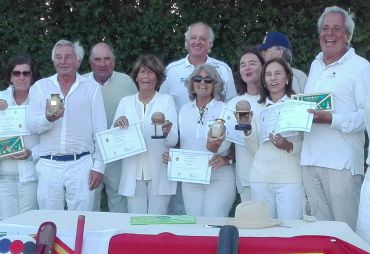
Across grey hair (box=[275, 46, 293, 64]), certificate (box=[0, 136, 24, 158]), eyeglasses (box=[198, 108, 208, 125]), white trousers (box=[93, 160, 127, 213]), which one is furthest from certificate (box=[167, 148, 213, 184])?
certificate (box=[0, 136, 24, 158])

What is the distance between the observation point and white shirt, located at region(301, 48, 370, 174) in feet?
17.4

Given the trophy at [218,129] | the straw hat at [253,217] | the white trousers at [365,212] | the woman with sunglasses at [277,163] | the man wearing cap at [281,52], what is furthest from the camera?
the man wearing cap at [281,52]

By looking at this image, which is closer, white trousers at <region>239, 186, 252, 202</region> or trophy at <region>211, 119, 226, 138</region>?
trophy at <region>211, 119, 226, 138</region>

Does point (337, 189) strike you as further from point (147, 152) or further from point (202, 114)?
point (147, 152)

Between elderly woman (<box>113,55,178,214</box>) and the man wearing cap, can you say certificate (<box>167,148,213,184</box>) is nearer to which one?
elderly woman (<box>113,55,178,214</box>)

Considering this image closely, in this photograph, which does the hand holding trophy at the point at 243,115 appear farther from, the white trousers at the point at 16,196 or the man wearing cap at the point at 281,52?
the white trousers at the point at 16,196

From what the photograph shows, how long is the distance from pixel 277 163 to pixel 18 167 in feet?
7.66

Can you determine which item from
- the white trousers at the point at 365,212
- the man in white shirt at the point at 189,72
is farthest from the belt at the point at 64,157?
the white trousers at the point at 365,212

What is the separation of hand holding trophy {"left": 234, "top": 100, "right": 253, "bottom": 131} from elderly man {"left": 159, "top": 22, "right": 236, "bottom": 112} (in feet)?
3.18

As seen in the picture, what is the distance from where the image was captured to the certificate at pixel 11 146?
611 cm

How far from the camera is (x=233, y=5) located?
9.81 meters

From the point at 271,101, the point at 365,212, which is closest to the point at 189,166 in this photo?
the point at 271,101

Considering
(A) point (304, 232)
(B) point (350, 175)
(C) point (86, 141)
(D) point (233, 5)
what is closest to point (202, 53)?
(C) point (86, 141)

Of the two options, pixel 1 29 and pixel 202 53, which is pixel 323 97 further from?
pixel 1 29
